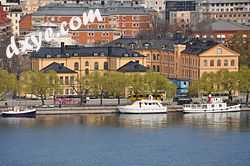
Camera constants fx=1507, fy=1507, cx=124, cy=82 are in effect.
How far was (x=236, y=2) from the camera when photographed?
134 feet

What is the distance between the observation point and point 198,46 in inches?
1070

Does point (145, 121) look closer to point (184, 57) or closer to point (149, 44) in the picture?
point (184, 57)

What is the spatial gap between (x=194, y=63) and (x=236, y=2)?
1429 centimetres

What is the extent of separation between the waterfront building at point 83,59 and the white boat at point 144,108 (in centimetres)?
237

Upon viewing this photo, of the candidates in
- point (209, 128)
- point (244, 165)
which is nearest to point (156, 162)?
point (244, 165)

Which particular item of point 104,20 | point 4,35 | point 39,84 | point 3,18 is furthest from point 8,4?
point 39,84

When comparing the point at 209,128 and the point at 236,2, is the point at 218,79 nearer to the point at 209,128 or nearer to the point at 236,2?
the point at 209,128

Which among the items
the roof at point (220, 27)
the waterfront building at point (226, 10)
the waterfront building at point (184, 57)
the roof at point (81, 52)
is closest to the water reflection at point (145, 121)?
the waterfront building at point (184, 57)

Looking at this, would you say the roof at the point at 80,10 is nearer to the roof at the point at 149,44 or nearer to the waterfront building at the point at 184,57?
the waterfront building at the point at 184,57

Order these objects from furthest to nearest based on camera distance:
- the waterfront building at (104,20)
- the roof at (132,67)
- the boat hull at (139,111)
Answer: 1. the waterfront building at (104,20)
2. the roof at (132,67)
3. the boat hull at (139,111)

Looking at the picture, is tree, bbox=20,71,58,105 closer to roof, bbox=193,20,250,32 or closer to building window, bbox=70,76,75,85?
building window, bbox=70,76,75,85

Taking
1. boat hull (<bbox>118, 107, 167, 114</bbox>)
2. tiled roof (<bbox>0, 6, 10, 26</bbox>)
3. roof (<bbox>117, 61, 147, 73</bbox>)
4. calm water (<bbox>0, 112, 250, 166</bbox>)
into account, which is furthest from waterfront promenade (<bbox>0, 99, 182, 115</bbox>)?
tiled roof (<bbox>0, 6, 10, 26</bbox>)

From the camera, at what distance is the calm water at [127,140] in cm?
1789

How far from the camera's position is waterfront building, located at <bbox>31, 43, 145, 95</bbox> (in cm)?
2645
